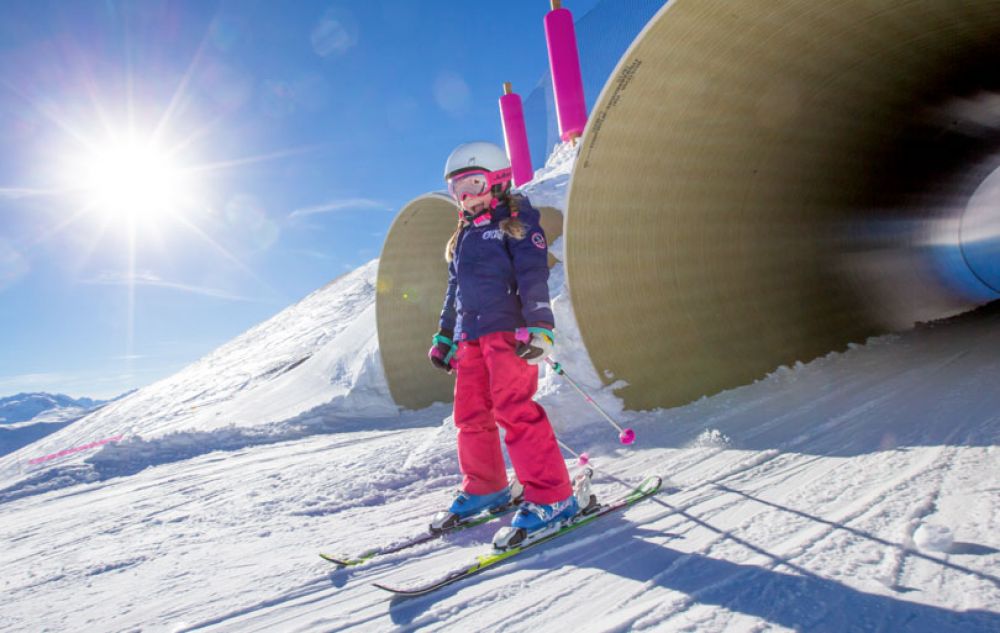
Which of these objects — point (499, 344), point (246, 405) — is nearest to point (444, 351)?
point (499, 344)

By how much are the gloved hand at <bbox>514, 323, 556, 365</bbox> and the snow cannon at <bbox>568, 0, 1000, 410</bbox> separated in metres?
2.07

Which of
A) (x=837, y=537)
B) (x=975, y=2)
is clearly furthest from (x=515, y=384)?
(x=975, y=2)

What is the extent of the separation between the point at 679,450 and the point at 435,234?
524cm

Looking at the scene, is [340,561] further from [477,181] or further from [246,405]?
[246,405]

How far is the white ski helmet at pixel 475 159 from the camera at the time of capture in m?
3.01

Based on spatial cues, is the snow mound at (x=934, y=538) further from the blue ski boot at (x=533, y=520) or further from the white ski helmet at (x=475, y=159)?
the white ski helmet at (x=475, y=159)

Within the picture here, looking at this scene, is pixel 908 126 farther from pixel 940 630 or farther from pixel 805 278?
pixel 940 630

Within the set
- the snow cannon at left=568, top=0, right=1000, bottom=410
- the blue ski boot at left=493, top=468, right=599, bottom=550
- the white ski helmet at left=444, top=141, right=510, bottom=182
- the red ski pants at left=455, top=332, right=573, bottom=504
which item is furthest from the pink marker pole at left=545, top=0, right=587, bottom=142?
the blue ski boot at left=493, top=468, right=599, bottom=550

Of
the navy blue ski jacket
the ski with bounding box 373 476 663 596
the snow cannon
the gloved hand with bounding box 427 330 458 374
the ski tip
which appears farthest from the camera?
the snow cannon

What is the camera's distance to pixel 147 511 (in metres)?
4.14

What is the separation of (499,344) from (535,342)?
0.75 ft

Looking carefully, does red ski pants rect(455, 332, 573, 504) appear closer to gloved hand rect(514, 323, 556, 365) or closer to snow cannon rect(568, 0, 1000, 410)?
gloved hand rect(514, 323, 556, 365)

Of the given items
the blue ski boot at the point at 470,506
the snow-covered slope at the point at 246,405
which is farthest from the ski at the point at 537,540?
the snow-covered slope at the point at 246,405

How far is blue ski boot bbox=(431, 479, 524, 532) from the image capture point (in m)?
2.85
